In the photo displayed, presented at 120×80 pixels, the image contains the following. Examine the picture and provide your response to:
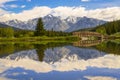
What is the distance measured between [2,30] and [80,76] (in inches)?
5327

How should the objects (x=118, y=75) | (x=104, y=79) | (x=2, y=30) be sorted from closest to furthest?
(x=104, y=79)
(x=118, y=75)
(x=2, y=30)

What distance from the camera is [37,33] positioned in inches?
5871

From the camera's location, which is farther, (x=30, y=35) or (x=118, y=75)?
(x=30, y=35)

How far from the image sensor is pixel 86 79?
22.3m

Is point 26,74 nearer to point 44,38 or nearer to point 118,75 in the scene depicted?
point 118,75

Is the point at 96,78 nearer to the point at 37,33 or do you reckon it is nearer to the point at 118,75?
the point at 118,75

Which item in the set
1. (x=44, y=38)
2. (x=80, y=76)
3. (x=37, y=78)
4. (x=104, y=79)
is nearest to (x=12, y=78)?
(x=37, y=78)

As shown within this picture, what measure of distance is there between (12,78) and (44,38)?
4710 inches

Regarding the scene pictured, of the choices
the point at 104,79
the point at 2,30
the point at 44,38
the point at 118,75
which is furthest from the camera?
Answer: the point at 2,30

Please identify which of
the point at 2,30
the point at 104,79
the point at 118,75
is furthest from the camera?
Answer: the point at 2,30

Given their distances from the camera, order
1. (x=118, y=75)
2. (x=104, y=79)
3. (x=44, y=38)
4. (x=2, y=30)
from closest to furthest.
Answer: (x=104, y=79) → (x=118, y=75) → (x=44, y=38) → (x=2, y=30)

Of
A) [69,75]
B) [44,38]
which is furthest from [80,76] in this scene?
[44,38]

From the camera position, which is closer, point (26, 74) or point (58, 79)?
point (58, 79)

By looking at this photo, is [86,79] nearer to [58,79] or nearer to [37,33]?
[58,79]
